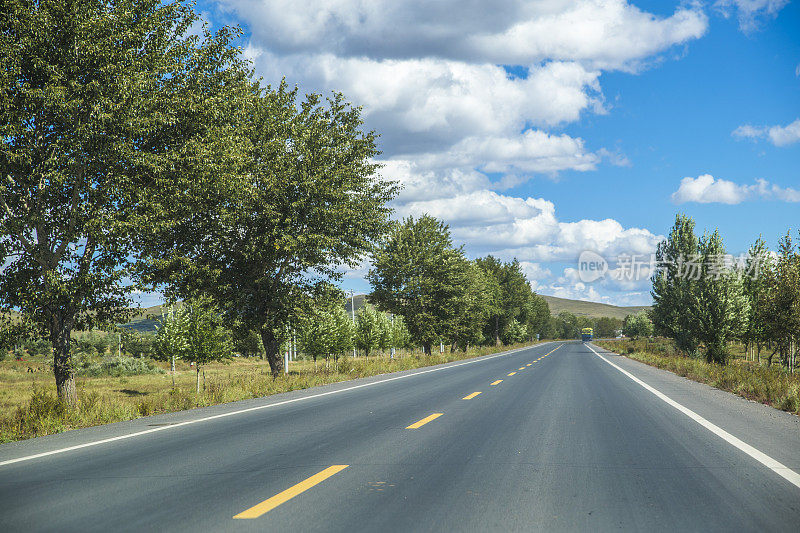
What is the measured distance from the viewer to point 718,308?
39406mm

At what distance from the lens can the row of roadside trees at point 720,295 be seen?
29.6 m

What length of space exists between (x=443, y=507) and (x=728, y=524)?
6.60 feet

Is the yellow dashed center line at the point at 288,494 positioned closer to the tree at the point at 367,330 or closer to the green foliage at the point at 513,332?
the tree at the point at 367,330

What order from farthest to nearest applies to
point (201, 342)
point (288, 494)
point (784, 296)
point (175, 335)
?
point (175, 335), point (201, 342), point (784, 296), point (288, 494)

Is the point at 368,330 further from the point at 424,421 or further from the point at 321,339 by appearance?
the point at 424,421

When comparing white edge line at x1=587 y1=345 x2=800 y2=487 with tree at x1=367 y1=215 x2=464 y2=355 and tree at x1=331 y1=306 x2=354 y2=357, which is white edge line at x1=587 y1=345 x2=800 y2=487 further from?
tree at x1=331 y1=306 x2=354 y2=357

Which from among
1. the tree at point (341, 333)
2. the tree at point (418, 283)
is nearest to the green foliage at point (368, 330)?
the tree at point (341, 333)

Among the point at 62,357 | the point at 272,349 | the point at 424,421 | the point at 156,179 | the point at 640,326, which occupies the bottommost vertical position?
the point at 640,326

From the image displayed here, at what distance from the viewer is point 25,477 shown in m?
6.25

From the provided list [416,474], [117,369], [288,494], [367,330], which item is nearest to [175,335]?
[117,369]

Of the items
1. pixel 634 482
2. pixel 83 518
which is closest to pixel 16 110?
pixel 83 518

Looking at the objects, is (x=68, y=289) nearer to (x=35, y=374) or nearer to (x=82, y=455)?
(x=82, y=455)

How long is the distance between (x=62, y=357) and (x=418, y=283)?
32.7 metres

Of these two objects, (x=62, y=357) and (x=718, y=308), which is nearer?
(x=62, y=357)
